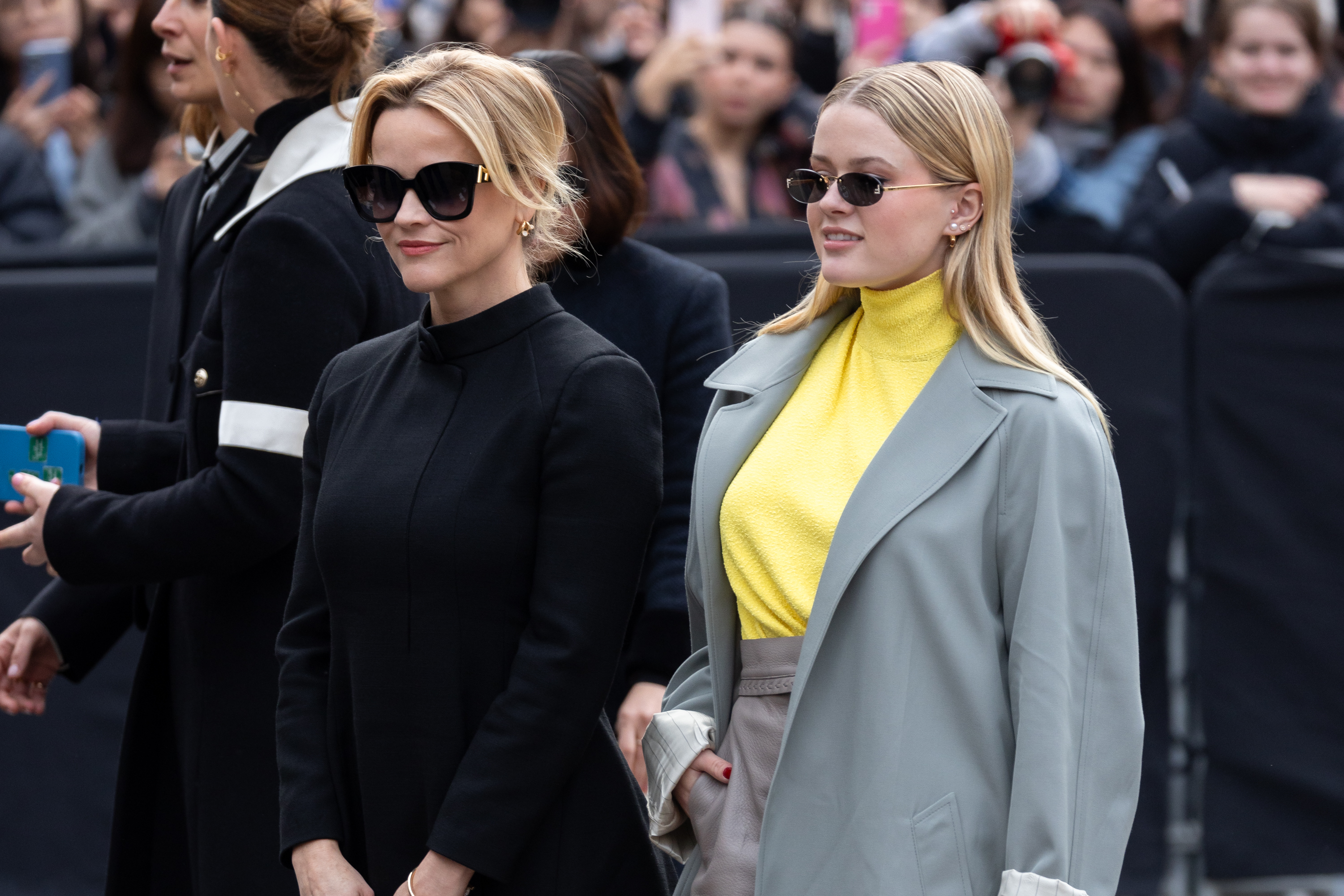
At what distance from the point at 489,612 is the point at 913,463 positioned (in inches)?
22.9

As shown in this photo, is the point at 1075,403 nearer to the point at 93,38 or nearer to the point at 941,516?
the point at 941,516

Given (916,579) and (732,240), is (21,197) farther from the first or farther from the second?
(916,579)

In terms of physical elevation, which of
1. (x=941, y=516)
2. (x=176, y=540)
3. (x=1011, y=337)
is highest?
(x=1011, y=337)

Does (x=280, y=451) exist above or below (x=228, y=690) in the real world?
above

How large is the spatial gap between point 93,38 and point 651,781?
6.70 m

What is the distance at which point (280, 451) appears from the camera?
8.11ft

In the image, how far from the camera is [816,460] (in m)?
2.15

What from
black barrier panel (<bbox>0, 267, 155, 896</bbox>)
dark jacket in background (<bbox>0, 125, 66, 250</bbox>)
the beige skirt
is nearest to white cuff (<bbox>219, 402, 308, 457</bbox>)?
the beige skirt

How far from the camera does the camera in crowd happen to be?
17.4 feet

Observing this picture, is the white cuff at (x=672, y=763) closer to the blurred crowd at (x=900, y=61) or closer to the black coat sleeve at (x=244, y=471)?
the black coat sleeve at (x=244, y=471)

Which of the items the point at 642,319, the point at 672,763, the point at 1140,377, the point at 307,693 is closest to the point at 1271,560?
the point at 1140,377

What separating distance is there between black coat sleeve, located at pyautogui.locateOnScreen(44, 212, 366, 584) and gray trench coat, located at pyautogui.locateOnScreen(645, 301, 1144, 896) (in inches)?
37.1

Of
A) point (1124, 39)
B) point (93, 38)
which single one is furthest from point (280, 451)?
point (93, 38)

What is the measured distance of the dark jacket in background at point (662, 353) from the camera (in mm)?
2957
